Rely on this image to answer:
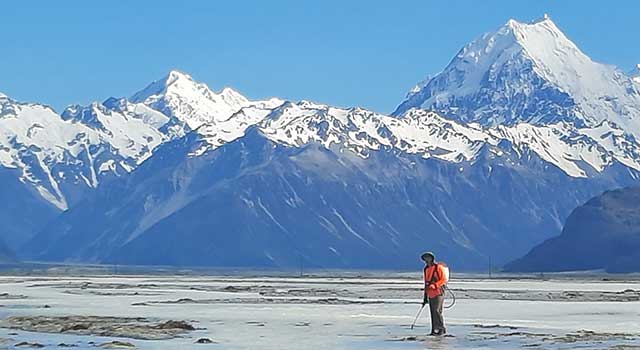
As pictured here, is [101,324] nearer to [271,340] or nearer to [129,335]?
[129,335]

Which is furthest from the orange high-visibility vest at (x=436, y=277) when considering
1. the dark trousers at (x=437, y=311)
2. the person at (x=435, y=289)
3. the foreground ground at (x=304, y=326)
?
the foreground ground at (x=304, y=326)

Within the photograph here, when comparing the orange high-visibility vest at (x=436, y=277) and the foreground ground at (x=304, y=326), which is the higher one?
the orange high-visibility vest at (x=436, y=277)

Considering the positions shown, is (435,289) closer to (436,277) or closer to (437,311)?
(436,277)

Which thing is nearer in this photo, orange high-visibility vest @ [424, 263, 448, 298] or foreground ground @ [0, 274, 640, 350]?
foreground ground @ [0, 274, 640, 350]

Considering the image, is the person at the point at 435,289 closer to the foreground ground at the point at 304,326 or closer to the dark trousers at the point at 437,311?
the dark trousers at the point at 437,311

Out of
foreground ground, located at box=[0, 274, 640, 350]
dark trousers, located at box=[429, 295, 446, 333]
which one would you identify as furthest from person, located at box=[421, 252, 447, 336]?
foreground ground, located at box=[0, 274, 640, 350]

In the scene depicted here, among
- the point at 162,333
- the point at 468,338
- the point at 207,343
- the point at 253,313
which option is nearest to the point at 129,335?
the point at 162,333

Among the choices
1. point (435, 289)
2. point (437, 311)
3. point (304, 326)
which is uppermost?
point (435, 289)

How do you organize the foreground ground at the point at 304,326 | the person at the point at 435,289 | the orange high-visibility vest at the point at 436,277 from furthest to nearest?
the orange high-visibility vest at the point at 436,277
the person at the point at 435,289
the foreground ground at the point at 304,326

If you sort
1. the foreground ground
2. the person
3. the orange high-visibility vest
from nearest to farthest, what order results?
the foreground ground < the person < the orange high-visibility vest

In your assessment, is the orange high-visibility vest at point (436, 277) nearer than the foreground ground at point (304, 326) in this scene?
No

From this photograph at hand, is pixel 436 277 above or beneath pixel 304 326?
above

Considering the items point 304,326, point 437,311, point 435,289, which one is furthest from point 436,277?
point 304,326

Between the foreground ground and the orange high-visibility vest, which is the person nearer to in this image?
the orange high-visibility vest
